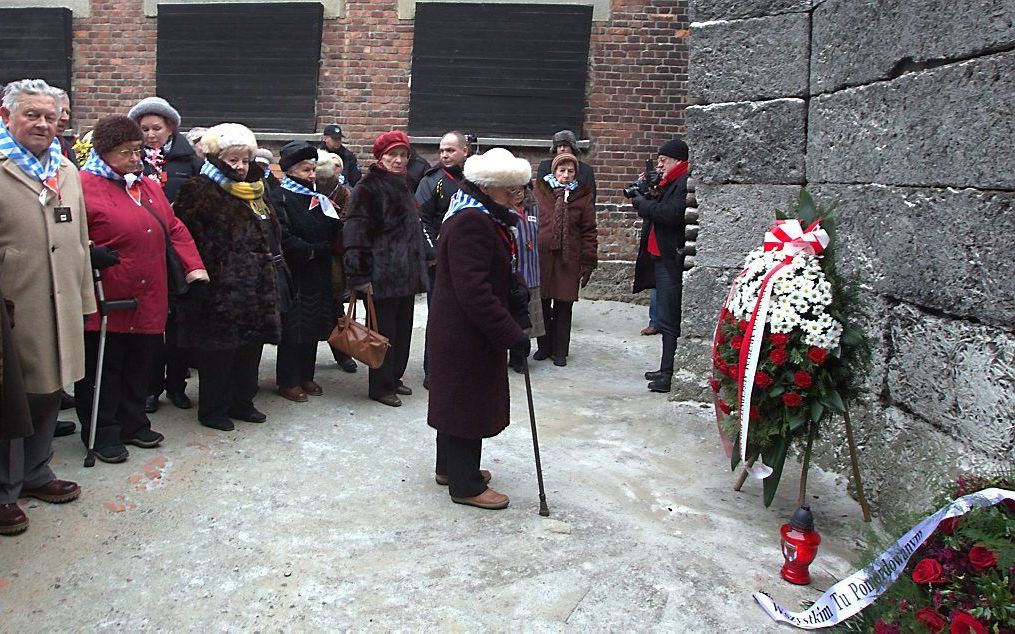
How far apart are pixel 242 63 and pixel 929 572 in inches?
397

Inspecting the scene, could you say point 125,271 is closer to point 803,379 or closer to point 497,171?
point 497,171

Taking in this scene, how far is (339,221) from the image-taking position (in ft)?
20.7

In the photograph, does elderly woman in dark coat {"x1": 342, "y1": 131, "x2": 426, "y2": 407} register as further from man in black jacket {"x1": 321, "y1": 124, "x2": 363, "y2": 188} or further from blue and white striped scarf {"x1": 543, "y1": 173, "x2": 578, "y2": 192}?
man in black jacket {"x1": 321, "y1": 124, "x2": 363, "y2": 188}

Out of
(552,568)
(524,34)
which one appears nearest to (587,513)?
(552,568)

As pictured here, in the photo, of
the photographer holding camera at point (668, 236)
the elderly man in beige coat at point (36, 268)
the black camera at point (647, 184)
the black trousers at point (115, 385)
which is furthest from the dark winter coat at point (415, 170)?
the elderly man in beige coat at point (36, 268)

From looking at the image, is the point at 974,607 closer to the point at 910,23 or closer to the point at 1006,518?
the point at 1006,518

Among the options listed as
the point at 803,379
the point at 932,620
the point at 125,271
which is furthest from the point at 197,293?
the point at 932,620

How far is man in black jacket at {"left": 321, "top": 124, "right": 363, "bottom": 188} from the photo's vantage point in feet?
33.2

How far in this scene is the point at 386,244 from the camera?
6.25m

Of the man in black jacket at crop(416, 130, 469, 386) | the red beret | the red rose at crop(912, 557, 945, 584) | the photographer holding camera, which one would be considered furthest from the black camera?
the red rose at crop(912, 557, 945, 584)

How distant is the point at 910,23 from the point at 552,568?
3.03 meters

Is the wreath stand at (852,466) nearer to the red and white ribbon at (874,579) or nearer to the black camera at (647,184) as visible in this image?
the red and white ribbon at (874,579)

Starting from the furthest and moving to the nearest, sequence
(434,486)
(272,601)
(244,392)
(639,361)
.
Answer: (639,361)
(244,392)
(434,486)
(272,601)

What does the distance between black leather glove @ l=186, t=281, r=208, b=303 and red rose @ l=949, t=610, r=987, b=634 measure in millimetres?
4181
